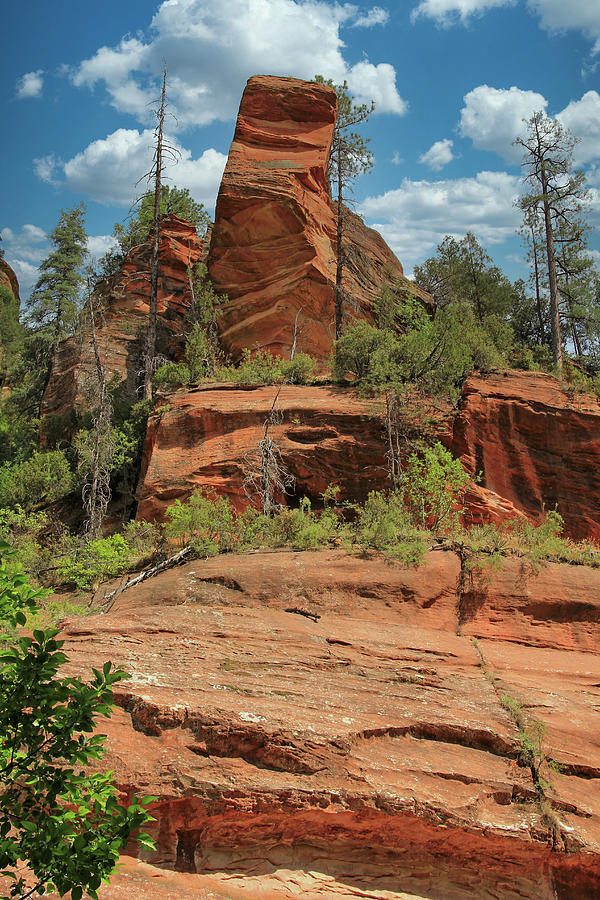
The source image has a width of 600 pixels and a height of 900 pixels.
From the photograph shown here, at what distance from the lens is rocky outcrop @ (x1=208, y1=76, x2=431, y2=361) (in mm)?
22703

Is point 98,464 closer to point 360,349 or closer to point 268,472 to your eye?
point 268,472

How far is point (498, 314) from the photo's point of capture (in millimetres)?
28688

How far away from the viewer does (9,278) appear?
154 feet

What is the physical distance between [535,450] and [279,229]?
12.4 m

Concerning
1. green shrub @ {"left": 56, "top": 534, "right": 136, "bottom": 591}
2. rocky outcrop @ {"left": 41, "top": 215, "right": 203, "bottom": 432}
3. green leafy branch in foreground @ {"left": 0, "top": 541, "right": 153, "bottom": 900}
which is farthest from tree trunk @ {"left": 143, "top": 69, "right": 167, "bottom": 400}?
green leafy branch in foreground @ {"left": 0, "top": 541, "right": 153, "bottom": 900}

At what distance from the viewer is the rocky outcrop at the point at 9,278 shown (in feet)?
149

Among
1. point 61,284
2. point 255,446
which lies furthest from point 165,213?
point 255,446

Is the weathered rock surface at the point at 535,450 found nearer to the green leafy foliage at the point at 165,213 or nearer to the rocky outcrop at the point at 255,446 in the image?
the rocky outcrop at the point at 255,446

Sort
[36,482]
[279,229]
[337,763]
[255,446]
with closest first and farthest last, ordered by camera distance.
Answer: [337,763]
[255,446]
[36,482]
[279,229]

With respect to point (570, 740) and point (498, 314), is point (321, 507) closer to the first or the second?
point (570, 740)

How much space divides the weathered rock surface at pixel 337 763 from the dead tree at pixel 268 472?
5767 mm

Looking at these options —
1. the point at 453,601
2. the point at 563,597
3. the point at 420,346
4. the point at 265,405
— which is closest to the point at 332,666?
the point at 453,601

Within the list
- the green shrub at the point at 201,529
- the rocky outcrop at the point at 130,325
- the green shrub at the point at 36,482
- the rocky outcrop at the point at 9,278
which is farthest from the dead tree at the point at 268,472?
the rocky outcrop at the point at 9,278

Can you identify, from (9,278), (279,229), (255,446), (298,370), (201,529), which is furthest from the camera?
(9,278)
